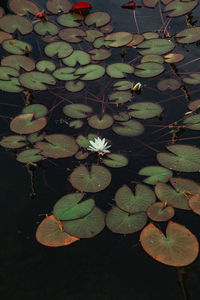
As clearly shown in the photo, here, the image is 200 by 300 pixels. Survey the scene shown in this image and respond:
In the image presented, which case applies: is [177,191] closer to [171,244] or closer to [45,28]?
[171,244]

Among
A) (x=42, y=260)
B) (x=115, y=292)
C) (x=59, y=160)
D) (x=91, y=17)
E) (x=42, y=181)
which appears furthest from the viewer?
(x=91, y=17)

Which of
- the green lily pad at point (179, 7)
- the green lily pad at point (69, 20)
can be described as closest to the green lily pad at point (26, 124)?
the green lily pad at point (69, 20)

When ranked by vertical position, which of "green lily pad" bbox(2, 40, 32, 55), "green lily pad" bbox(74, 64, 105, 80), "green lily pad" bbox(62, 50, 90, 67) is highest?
"green lily pad" bbox(2, 40, 32, 55)

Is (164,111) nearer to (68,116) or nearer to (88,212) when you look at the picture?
(68,116)

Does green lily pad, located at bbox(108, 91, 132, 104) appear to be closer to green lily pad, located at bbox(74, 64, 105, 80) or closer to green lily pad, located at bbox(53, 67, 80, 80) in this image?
green lily pad, located at bbox(74, 64, 105, 80)

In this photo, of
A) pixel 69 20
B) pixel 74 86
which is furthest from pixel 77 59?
pixel 69 20

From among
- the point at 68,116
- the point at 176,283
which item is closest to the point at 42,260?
the point at 176,283

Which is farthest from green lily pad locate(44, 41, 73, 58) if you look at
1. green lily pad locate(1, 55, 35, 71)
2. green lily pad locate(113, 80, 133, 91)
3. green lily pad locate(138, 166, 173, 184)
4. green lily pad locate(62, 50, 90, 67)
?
green lily pad locate(138, 166, 173, 184)
